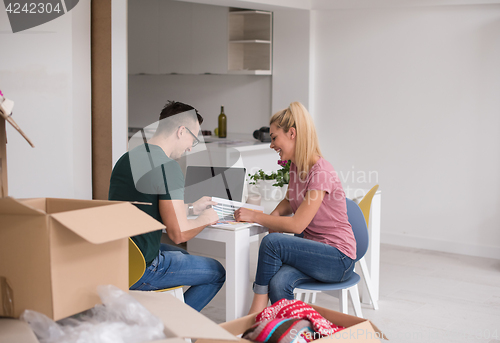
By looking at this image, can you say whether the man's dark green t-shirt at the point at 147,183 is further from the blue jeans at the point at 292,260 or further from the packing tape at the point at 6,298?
the packing tape at the point at 6,298

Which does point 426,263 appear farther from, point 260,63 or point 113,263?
point 113,263

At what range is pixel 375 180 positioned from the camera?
15.8 ft

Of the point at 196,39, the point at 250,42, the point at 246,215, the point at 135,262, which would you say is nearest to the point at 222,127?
the point at 250,42

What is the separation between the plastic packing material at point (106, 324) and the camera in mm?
1071

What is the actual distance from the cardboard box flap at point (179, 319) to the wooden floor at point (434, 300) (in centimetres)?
162

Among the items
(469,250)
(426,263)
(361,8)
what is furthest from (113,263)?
(361,8)

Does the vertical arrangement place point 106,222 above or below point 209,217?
above

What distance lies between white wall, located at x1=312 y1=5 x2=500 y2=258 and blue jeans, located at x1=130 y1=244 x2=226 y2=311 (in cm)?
290

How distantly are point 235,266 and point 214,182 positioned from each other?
2.00ft

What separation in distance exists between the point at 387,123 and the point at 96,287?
3.93m

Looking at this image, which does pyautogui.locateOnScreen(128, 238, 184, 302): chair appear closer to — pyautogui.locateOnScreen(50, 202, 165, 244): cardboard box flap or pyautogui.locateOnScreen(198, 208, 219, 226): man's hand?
pyautogui.locateOnScreen(198, 208, 219, 226): man's hand

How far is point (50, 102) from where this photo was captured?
10.5ft

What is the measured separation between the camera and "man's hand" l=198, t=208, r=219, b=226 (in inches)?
83.5

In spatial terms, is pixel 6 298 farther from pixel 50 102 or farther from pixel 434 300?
pixel 434 300
